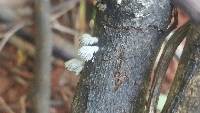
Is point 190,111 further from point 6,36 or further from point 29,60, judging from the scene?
point 29,60

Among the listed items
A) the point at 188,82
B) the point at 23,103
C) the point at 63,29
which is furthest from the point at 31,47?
the point at 188,82

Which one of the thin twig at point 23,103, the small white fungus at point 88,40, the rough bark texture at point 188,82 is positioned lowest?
the thin twig at point 23,103

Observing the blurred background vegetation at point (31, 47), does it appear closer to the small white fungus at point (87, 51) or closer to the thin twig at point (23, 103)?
the thin twig at point (23, 103)

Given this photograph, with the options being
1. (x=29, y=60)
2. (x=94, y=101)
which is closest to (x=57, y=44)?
(x=29, y=60)

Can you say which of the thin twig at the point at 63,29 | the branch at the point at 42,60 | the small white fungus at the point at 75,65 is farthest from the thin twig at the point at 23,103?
the small white fungus at the point at 75,65

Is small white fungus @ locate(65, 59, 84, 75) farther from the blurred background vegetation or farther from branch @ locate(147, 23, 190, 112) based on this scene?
the blurred background vegetation

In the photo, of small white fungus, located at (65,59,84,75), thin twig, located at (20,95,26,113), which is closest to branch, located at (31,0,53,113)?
thin twig, located at (20,95,26,113)
